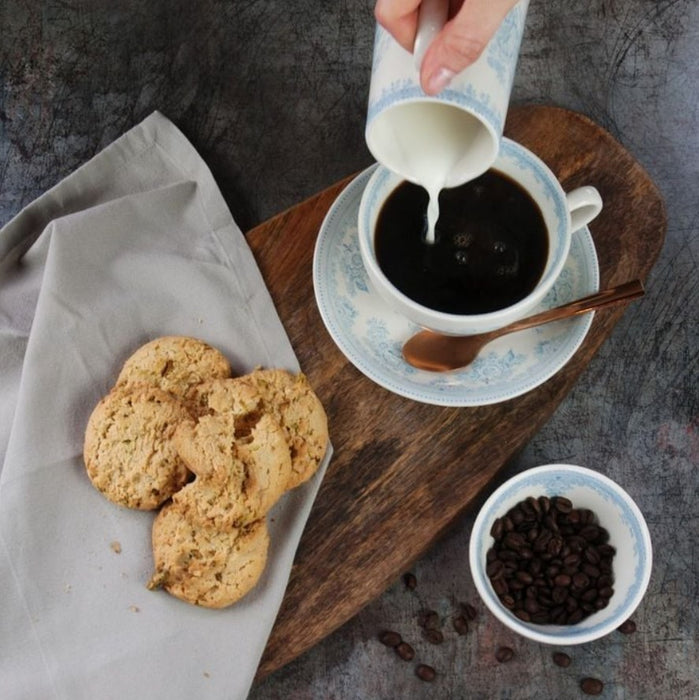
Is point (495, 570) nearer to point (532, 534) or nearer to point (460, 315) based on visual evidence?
Result: point (532, 534)

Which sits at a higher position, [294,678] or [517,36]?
[517,36]

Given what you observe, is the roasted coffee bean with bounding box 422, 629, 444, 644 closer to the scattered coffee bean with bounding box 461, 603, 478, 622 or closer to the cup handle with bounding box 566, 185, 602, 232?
the scattered coffee bean with bounding box 461, 603, 478, 622

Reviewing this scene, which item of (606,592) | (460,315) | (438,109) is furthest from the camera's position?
(606,592)

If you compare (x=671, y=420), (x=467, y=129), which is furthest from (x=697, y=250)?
(x=467, y=129)

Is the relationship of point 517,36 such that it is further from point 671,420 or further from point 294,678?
point 294,678

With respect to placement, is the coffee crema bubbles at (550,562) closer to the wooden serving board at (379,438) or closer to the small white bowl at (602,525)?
the small white bowl at (602,525)

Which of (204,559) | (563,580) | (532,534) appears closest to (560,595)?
(563,580)

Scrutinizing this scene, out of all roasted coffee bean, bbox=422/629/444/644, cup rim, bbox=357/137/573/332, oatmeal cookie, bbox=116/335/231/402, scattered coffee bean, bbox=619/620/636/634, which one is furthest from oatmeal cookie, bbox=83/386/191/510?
scattered coffee bean, bbox=619/620/636/634
